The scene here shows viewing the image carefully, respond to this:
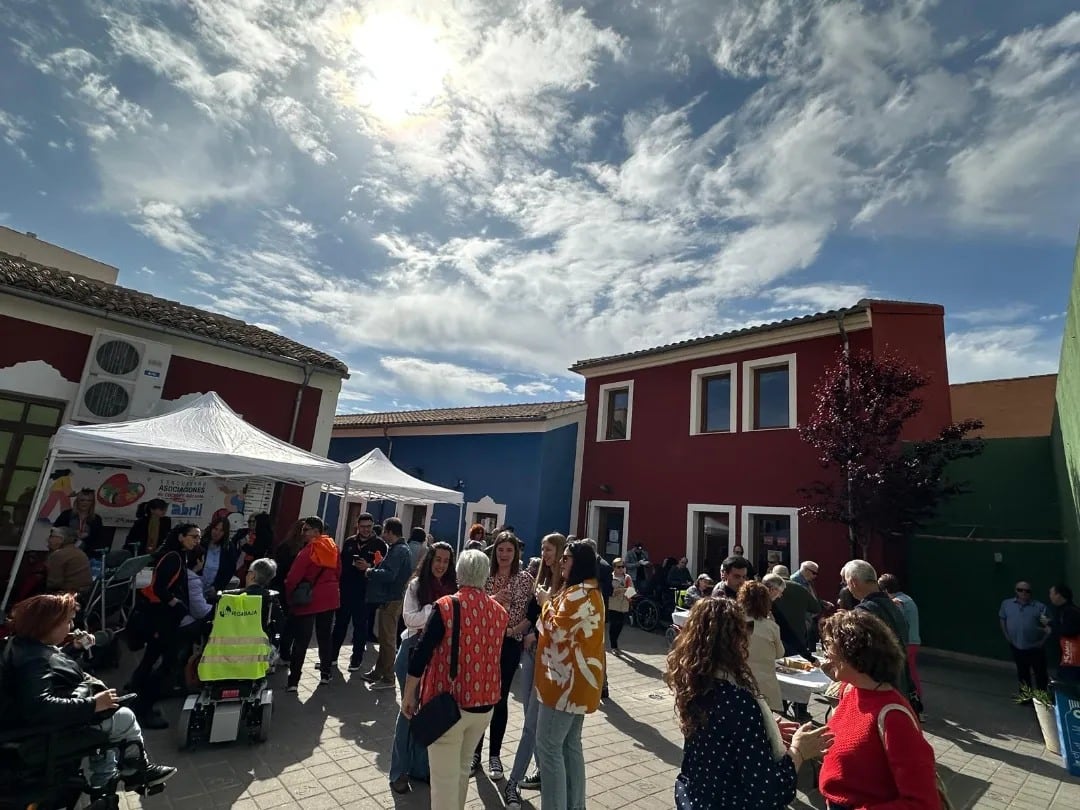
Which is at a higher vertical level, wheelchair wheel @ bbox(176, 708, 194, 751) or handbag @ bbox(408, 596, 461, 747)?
handbag @ bbox(408, 596, 461, 747)

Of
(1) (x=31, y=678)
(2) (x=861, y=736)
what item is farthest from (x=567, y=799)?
(1) (x=31, y=678)

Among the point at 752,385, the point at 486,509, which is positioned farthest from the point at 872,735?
the point at 486,509

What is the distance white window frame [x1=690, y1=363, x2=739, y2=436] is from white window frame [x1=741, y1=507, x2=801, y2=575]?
1889mm

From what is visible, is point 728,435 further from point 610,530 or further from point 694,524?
point 610,530

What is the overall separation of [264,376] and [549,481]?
24.8 feet

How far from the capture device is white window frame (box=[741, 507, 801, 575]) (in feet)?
36.0

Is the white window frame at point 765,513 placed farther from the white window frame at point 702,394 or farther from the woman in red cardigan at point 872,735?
the woman in red cardigan at point 872,735

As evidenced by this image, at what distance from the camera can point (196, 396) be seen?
9539mm

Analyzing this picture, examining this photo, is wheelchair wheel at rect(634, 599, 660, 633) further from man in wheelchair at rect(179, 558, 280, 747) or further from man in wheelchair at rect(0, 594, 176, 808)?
man in wheelchair at rect(0, 594, 176, 808)

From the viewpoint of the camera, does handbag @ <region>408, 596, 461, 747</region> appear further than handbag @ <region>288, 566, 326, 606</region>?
No

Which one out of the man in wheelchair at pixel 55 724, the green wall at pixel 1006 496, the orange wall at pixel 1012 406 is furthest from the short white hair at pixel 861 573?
the orange wall at pixel 1012 406

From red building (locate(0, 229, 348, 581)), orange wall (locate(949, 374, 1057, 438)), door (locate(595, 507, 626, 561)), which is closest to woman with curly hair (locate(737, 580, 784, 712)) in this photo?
red building (locate(0, 229, 348, 581))

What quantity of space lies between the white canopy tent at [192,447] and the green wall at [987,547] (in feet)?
34.9

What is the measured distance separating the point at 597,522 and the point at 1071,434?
997cm
